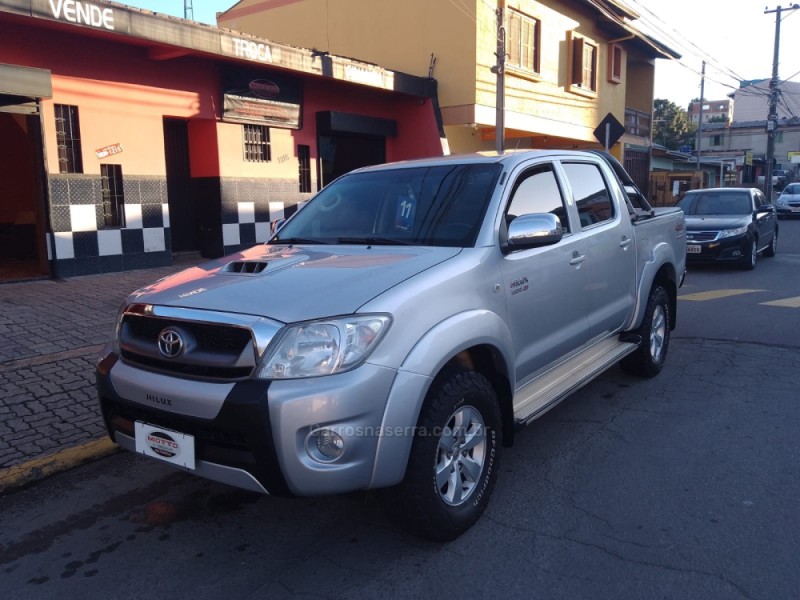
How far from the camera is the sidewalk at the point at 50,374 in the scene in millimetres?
4340

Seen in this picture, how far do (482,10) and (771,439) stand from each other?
13301 millimetres

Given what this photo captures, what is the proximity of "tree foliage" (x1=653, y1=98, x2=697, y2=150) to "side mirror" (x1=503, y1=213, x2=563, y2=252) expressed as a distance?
7448cm

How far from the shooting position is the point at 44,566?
10.4ft

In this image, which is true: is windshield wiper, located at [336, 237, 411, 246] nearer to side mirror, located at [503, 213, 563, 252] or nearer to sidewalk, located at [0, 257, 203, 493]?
side mirror, located at [503, 213, 563, 252]

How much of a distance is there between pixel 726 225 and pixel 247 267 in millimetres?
11323

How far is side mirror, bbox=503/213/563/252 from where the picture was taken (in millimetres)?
3648

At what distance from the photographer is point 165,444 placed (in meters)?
3.05

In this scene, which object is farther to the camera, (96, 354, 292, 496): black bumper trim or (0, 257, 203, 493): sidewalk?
(0, 257, 203, 493): sidewalk

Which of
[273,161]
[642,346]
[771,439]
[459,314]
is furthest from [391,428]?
[273,161]

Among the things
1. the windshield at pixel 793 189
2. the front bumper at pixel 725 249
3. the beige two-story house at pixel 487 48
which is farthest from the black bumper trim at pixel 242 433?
the windshield at pixel 793 189

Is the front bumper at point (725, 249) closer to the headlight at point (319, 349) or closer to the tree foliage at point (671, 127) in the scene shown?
the headlight at point (319, 349)

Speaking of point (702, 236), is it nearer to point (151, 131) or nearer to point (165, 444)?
point (151, 131)

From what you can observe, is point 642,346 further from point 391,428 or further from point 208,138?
point 208,138

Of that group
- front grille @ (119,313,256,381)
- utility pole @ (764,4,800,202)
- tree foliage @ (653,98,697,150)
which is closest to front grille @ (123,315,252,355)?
Result: front grille @ (119,313,256,381)
